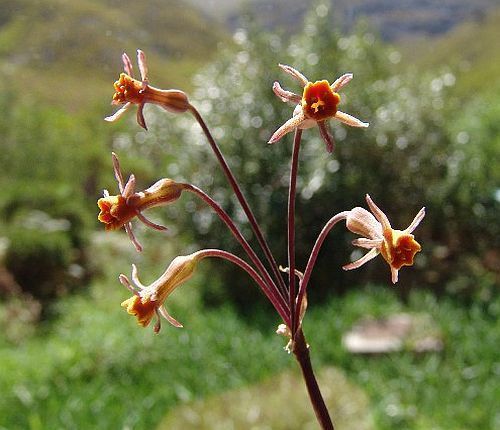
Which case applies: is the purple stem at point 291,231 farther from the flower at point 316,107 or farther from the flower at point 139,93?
the flower at point 139,93

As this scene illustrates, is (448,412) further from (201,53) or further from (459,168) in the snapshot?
(201,53)

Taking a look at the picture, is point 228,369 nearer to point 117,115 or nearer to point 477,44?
point 117,115

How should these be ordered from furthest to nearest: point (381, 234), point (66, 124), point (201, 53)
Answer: point (66, 124)
point (201, 53)
point (381, 234)

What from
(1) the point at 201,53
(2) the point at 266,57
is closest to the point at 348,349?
(2) the point at 266,57

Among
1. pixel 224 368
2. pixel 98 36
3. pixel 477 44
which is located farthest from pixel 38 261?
pixel 477 44

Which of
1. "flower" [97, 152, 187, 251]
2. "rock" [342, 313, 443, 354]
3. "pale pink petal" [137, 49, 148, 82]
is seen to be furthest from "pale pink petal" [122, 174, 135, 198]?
"rock" [342, 313, 443, 354]

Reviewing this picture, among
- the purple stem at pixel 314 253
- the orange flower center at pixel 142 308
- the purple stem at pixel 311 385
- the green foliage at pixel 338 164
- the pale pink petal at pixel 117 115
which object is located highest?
the pale pink petal at pixel 117 115

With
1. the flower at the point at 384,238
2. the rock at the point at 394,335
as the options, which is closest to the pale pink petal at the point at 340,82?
the flower at the point at 384,238
